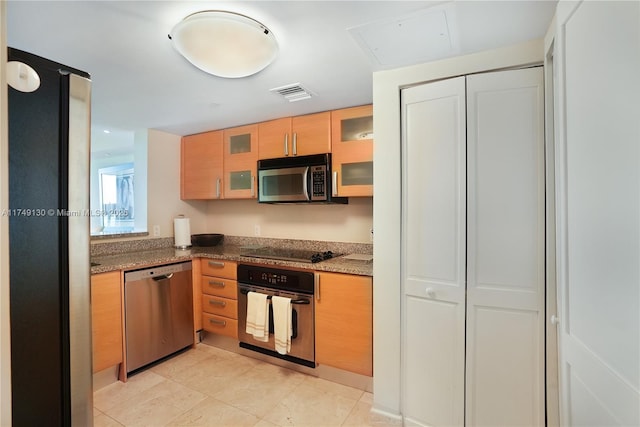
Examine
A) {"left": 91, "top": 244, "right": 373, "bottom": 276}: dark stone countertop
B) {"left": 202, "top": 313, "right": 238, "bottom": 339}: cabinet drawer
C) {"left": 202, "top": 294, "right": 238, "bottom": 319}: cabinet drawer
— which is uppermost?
{"left": 91, "top": 244, "right": 373, "bottom": 276}: dark stone countertop

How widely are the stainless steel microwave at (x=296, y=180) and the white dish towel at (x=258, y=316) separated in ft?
2.87

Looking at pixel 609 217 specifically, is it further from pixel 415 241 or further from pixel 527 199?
pixel 415 241

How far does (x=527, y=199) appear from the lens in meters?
1.41

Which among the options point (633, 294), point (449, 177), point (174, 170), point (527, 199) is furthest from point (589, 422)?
point (174, 170)

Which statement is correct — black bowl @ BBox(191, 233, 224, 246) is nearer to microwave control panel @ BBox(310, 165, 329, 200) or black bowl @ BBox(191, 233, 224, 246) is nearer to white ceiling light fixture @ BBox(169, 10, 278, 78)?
microwave control panel @ BBox(310, 165, 329, 200)

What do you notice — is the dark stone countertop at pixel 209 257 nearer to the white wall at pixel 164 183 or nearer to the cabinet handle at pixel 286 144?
the white wall at pixel 164 183

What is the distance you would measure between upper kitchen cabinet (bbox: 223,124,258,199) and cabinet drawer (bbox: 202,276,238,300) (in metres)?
0.85

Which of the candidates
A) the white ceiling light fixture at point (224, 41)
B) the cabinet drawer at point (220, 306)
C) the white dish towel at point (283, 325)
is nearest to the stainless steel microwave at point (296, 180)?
the white dish towel at point (283, 325)

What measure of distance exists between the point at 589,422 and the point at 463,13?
1487mm

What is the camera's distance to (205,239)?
327 centimetres

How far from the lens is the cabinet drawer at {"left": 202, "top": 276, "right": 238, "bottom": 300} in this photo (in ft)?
8.54

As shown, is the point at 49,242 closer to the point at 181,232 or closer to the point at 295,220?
the point at 295,220

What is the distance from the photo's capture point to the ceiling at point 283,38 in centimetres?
121

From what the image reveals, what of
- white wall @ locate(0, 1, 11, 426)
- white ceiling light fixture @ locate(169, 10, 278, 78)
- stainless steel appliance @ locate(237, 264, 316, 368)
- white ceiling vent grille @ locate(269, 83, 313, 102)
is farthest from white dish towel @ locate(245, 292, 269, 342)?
white wall @ locate(0, 1, 11, 426)
